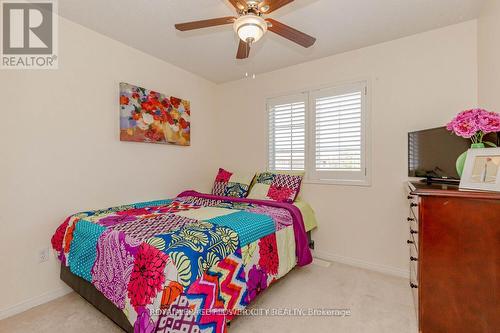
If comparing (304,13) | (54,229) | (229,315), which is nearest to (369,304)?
(229,315)

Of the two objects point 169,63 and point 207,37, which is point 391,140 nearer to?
point 207,37

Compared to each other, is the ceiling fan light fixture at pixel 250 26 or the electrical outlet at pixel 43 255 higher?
the ceiling fan light fixture at pixel 250 26

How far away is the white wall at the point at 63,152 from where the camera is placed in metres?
1.92

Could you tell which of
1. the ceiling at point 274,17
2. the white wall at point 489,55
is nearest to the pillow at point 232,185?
the ceiling at point 274,17

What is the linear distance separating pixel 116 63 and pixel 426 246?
317cm

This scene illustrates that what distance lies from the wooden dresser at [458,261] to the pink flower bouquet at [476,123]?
0.41m

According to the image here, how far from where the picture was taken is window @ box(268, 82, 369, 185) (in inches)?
109

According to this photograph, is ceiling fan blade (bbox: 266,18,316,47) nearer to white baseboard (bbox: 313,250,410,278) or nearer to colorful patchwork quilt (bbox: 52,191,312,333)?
colorful patchwork quilt (bbox: 52,191,312,333)

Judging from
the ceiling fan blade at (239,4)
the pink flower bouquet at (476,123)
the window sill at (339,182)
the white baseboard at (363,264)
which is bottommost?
the white baseboard at (363,264)

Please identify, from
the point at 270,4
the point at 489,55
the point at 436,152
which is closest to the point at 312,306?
the point at 436,152

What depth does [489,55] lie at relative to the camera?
1879 mm

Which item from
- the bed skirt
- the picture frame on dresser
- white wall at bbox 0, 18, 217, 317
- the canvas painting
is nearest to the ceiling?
white wall at bbox 0, 18, 217, 317

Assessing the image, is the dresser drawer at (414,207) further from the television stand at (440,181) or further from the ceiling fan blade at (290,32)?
the ceiling fan blade at (290,32)

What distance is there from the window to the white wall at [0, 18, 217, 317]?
62.6 inches
